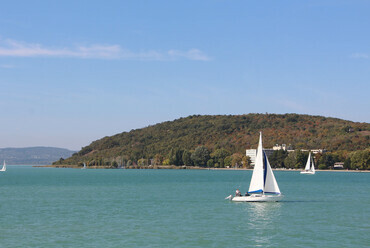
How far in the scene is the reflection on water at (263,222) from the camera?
42469mm

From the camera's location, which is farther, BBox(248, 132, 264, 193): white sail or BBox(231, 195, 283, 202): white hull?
BBox(248, 132, 264, 193): white sail

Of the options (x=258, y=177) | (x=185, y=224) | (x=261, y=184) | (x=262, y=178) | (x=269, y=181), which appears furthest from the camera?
(x=269, y=181)

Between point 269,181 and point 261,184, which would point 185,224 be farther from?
point 269,181

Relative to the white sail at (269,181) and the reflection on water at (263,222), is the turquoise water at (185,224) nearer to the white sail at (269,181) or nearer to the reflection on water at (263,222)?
the reflection on water at (263,222)

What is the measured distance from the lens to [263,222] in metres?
51.6

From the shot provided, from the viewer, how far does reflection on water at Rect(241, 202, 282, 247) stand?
42469 mm

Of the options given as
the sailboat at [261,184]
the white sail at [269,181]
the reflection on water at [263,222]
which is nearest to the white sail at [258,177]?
the sailboat at [261,184]

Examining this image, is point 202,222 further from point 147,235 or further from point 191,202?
point 191,202

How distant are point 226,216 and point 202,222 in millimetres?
5408

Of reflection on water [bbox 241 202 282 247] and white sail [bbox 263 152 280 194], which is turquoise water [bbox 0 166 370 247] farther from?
white sail [bbox 263 152 280 194]

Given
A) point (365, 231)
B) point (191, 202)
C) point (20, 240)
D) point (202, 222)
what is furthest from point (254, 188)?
point (20, 240)

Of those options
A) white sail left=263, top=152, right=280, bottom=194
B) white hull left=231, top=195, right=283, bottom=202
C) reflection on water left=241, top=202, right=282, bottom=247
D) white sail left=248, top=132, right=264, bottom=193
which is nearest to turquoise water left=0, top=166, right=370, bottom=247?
reflection on water left=241, top=202, right=282, bottom=247

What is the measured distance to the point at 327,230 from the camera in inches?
1841

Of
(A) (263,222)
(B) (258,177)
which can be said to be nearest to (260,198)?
(B) (258,177)
